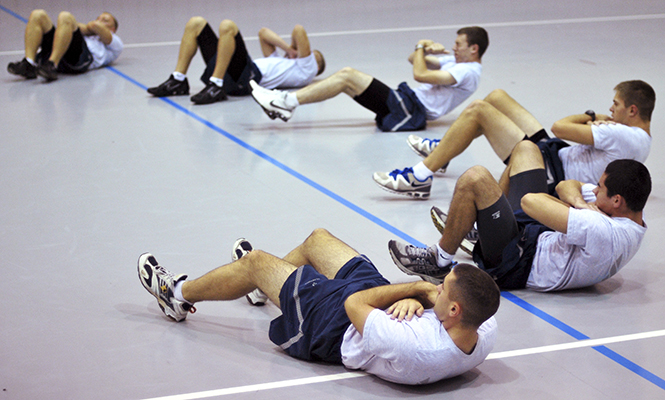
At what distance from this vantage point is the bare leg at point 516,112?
4801 mm

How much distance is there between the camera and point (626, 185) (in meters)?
3.28

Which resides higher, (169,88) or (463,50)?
(463,50)

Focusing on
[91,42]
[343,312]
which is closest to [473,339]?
[343,312]

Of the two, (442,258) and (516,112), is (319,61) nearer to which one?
(516,112)

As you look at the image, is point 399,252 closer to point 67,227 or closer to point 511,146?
point 511,146

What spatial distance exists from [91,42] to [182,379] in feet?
21.3

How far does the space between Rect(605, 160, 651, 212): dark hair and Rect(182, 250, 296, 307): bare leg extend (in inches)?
60.7

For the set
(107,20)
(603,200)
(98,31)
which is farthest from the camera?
(107,20)

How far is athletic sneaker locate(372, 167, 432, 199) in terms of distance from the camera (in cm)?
480

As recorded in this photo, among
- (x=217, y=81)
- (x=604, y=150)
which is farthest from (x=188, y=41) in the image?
(x=604, y=150)

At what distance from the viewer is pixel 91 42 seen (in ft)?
27.4

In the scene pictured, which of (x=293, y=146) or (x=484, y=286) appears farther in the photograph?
(x=293, y=146)

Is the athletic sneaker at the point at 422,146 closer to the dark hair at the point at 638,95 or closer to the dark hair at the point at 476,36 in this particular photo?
the dark hair at the point at 476,36

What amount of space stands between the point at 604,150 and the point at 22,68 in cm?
618
